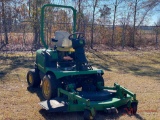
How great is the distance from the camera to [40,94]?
588cm

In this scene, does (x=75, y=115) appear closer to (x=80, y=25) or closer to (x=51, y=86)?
(x=51, y=86)

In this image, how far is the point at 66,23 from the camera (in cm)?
1362

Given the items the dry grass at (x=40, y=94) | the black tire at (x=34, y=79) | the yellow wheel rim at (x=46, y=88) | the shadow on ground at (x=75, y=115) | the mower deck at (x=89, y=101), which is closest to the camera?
the mower deck at (x=89, y=101)

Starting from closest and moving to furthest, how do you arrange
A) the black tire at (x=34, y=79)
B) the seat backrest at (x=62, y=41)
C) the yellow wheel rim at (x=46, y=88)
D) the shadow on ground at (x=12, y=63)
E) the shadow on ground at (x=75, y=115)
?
1. the shadow on ground at (x=75, y=115)
2. the yellow wheel rim at (x=46, y=88)
3. the seat backrest at (x=62, y=41)
4. the black tire at (x=34, y=79)
5. the shadow on ground at (x=12, y=63)

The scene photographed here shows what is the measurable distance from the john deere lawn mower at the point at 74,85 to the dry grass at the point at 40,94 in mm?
236

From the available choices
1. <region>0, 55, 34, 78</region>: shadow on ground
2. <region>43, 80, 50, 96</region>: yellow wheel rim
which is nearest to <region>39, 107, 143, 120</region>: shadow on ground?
<region>43, 80, 50, 96</region>: yellow wheel rim

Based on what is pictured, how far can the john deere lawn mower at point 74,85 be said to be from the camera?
4447 mm

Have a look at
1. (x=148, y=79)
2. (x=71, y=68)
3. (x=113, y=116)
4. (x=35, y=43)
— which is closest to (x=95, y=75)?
(x=71, y=68)

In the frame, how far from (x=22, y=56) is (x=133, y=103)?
24.4ft

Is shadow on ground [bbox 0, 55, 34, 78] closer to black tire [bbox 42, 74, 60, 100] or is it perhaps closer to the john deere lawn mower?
the john deere lawn mower

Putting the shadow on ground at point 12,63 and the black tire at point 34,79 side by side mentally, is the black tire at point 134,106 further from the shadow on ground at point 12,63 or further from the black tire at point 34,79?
the shadow on ground at point 12,63

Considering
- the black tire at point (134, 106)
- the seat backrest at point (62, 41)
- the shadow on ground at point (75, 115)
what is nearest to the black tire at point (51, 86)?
the shadow on ground at point (75, 115)

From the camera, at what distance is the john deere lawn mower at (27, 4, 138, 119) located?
4.45 metres

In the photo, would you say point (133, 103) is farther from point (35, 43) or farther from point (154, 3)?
point (154, 3)
